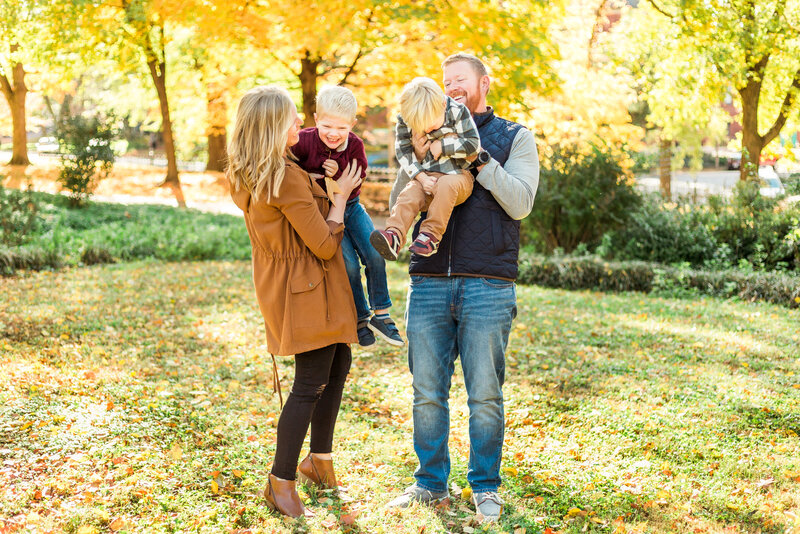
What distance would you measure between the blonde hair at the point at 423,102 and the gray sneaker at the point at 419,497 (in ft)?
5.64

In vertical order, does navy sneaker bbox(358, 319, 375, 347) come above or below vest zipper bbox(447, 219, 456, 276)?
below

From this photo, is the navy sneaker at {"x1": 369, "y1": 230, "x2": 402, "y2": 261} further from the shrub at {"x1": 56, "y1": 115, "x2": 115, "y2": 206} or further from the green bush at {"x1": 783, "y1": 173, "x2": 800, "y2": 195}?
the shrub at {"x1": 56, "y1": 115, "x2": 115, "y2": 206}

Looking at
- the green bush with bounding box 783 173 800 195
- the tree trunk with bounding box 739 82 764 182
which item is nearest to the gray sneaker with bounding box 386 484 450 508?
the green bush with bounding box 783 173 800 195

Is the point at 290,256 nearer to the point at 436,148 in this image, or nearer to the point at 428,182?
the point at 428,182

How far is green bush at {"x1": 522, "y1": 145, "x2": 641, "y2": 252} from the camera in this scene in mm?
10320

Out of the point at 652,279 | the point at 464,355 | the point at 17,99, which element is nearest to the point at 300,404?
the point at 464,355

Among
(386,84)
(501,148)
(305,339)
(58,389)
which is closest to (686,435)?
(501,148)

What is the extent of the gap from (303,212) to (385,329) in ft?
2.52

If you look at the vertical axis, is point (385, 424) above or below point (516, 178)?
below

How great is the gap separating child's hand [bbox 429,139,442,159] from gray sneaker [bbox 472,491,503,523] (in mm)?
1562

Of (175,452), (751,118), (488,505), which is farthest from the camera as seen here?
(751,118)

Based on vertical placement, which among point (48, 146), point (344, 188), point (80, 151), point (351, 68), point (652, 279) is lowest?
point (652, 279)

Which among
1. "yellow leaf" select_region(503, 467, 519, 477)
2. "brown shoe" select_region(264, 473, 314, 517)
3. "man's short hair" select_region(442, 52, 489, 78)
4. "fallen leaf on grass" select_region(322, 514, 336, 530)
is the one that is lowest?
"yellow leaf" select_region(503, 467, 519, 477)

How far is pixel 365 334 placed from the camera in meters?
3.36
